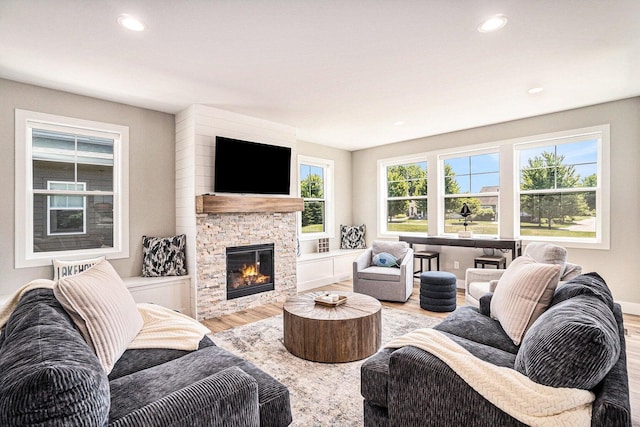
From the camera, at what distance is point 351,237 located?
6641 millimetres

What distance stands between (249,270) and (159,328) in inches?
94.7

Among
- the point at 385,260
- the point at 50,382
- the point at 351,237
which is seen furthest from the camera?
the point at 351,237

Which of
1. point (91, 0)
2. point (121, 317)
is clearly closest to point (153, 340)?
point (121, 317)

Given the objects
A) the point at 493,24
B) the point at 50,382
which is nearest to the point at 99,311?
the point at 50,382

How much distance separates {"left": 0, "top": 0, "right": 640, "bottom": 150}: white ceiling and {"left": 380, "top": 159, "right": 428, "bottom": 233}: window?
6.50 ft

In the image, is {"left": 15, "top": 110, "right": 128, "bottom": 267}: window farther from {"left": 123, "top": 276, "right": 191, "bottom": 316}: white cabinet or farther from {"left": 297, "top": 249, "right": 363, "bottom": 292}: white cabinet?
{"left": 297, "top": 249, "right": 363, "bottom": 292}: white cabinet

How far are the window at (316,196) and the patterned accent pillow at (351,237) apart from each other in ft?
0.97

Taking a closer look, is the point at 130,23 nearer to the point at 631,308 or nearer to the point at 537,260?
the point at 537,260

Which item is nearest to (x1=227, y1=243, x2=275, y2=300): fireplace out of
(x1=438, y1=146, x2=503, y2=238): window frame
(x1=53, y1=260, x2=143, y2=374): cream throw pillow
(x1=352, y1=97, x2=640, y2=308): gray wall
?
(x1=53, y1=260, x2=143, y2=374): cream throw pillow

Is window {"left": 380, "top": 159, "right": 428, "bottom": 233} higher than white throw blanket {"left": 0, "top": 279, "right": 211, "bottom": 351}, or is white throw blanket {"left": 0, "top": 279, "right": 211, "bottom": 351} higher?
window {"left": 380, "top": 159, "right": 428, "bottom": 233}

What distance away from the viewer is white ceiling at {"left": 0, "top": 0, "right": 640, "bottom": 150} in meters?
2.16

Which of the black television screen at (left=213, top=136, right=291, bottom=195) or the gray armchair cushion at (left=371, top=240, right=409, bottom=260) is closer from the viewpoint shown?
the black television screen at (left=213, top=136, right=291, bottom=195)

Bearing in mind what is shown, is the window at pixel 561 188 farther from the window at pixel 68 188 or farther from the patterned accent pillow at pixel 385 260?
the window at pixel 68 188

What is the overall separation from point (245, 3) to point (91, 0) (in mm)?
936
